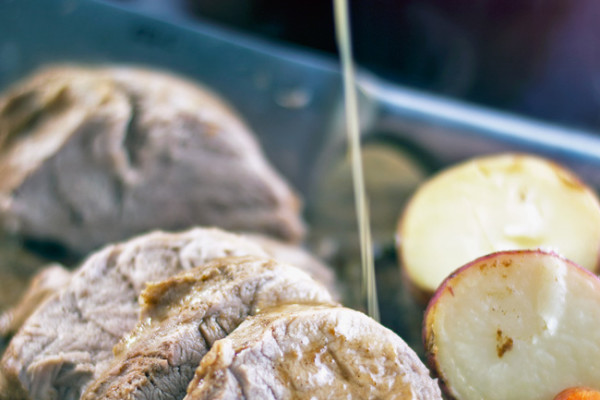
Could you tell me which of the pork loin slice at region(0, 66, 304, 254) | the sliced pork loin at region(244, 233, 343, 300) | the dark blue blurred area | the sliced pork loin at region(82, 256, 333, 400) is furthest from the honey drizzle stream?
the dark blue blurred area

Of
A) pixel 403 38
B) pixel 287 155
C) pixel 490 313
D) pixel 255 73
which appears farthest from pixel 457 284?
pixel 403 38

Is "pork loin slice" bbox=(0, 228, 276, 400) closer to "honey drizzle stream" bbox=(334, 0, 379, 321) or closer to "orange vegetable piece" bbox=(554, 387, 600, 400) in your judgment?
"honey drizzle stream" bbox=(334, 0, 379, 321)

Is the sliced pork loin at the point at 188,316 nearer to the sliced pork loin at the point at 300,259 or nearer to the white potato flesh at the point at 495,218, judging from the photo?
the white potato flesh at the point at 495,218

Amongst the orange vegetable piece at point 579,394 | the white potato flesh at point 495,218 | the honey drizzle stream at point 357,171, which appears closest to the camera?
the orange vegetable piece at point 579,394

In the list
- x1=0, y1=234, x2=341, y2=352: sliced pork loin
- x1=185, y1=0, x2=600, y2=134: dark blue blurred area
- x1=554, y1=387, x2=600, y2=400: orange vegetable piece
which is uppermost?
x1=185, y1=0, x2=600, y2=134: dark blue blurred area

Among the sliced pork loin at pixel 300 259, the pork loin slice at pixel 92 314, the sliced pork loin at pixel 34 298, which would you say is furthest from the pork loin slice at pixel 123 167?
the pork loin slice at pixel 92 314

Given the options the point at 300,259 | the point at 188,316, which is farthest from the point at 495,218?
the point at 188,316

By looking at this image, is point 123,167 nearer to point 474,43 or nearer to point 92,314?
point 92,314
